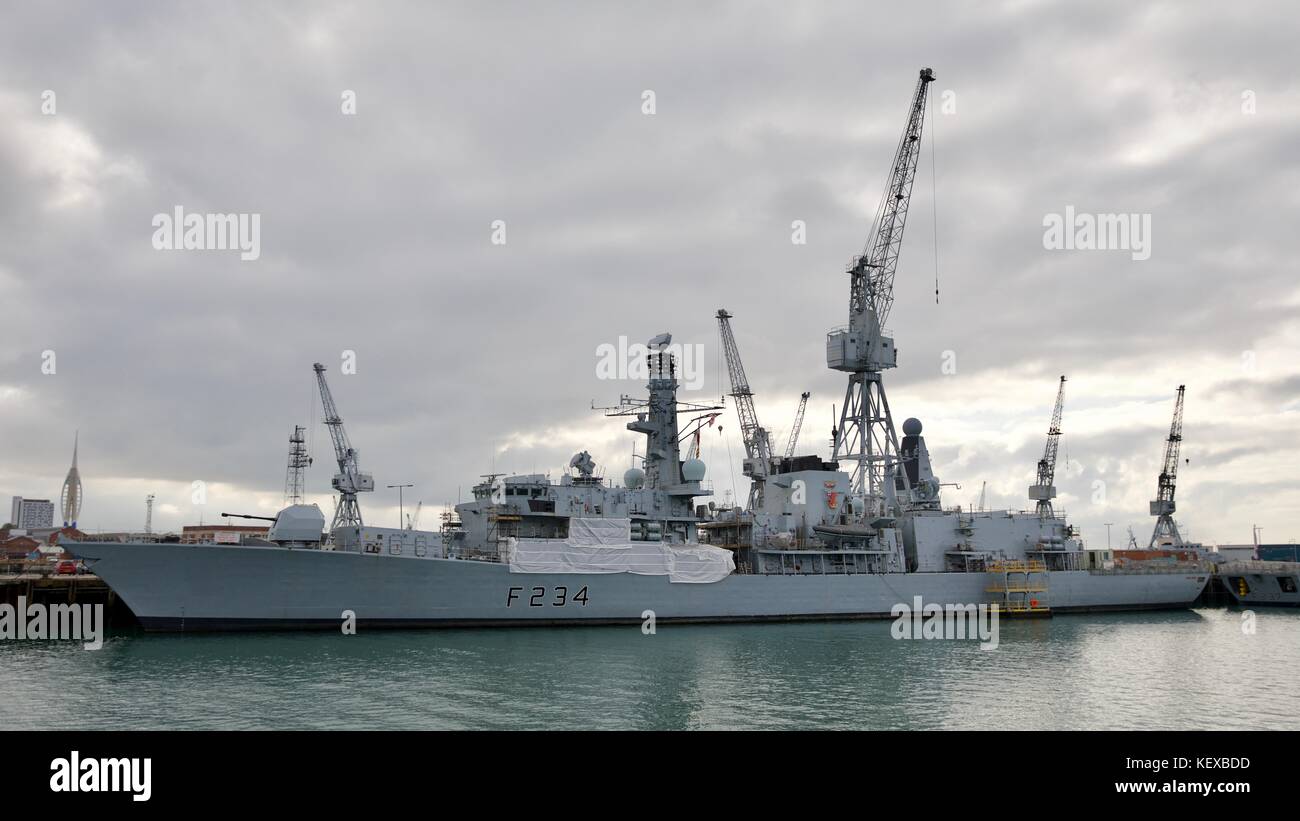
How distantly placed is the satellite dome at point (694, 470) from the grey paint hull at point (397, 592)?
200 inches

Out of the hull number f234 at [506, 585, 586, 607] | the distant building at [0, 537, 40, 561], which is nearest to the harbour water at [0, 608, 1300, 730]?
the hull number f234 at [506, 585, 586, 607]

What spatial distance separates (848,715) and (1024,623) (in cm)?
2714

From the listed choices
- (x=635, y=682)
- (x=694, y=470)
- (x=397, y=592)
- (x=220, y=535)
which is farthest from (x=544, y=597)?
(x=220, y=535)

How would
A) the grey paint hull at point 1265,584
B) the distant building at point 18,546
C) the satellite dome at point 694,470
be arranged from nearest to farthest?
the satellite dome at point 694,470 → the grey paint hull at point 1265,584 → the distant building at point 18,546

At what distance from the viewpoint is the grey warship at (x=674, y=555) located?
31641mm

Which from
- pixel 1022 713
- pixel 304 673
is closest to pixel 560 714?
pixel 304 673

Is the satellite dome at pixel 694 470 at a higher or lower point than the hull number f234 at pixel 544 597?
higher

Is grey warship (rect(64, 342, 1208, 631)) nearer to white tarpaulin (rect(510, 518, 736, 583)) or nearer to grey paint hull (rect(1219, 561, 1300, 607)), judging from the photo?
white tarpaulin (rect(510, 518, 736, 583))

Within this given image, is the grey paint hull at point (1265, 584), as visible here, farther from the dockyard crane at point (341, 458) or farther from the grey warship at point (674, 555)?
the dockyard crane at point (341, 458)

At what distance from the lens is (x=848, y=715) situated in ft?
65.0

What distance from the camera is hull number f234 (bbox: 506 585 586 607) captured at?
34.8 metres

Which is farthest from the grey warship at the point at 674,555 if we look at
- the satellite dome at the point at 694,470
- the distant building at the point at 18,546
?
the distant building at the point at 18,546

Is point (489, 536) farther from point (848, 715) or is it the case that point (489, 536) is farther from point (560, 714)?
point (848, 715)

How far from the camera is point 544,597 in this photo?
116 feet
